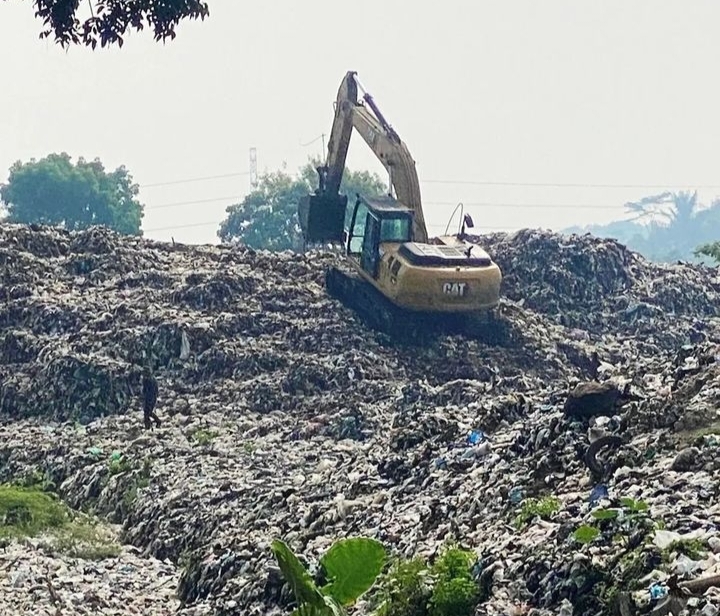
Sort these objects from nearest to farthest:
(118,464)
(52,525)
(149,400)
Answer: (52,525) < (118,464) < (149,400)

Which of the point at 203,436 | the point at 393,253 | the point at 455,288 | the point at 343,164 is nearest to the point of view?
the point at 203,436

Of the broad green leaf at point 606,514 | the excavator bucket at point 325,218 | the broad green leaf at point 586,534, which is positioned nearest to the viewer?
the broad green leaf at point 586,534

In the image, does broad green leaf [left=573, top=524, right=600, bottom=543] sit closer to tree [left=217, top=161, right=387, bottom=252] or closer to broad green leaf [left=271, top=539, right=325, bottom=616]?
broad green leaf [left=271, top=539, right=325, bottom=616]

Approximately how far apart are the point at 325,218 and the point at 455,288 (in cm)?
359

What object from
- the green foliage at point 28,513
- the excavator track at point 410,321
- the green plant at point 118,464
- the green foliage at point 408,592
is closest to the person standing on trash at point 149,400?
the green plant at point 118,464

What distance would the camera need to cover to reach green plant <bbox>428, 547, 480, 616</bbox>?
839 centimetres

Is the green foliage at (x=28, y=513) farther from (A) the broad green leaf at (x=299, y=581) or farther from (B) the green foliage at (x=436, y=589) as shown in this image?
(A) the broad green leaf at (x=299, y=581)

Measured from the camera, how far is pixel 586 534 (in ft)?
27.8

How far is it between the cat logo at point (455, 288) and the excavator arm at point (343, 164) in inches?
71.0

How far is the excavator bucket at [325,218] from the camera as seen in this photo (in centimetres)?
2356

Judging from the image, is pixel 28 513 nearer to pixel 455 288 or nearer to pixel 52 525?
pixel 52 525

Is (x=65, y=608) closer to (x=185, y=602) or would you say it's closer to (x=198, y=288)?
(x=185, y=602)

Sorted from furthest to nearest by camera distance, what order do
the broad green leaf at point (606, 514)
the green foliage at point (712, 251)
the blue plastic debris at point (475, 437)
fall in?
the green foliage at point (712, 251) → the blue plastic debris at point (475, 437) → the broad green leaf at point (606, 514)

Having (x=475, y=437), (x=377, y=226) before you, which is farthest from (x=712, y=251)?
(x=475, y=437)
